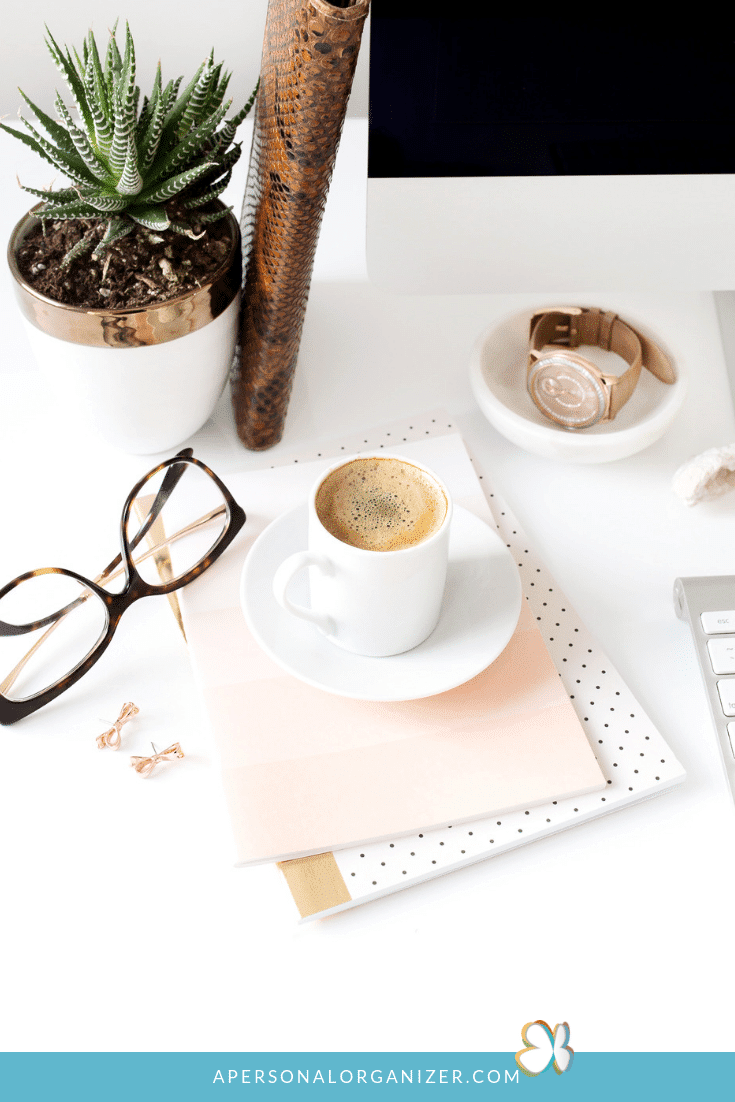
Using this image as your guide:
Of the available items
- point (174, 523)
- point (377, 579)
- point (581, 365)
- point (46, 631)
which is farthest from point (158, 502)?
point (581, 365)

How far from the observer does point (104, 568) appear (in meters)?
0.61

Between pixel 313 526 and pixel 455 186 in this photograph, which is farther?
pixel 455 186

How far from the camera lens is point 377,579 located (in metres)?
0.47

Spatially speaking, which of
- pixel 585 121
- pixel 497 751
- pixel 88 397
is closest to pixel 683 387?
pixel 585 121

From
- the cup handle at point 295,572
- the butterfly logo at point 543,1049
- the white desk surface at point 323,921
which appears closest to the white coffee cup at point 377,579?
Result: the cup handle at point 295,572

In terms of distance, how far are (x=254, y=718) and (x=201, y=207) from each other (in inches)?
14.2

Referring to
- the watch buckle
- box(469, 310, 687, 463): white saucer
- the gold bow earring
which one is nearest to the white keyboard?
box(469, 310, 687, 463): white saucer

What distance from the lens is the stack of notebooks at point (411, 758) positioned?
0.48 m

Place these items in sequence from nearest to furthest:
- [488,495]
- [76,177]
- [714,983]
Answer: [714,983] → [76,177] → [488,495]

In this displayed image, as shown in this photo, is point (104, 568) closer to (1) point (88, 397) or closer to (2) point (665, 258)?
(1) point (88, 397)

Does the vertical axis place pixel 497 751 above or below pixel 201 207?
below

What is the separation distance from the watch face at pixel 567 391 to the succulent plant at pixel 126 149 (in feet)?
0.87

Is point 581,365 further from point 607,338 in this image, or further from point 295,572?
point 295,572
